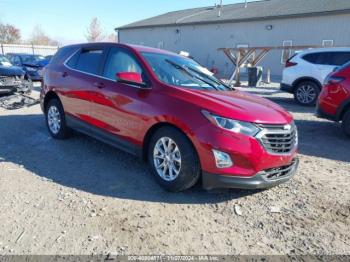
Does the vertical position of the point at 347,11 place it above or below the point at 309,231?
above

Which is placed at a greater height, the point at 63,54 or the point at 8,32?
the point at 8,32

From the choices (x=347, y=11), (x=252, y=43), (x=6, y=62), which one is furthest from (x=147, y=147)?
(x=252, y=43)

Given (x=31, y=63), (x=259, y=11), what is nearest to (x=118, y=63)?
(x=31, y=63)

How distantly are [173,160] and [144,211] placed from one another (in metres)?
0.68

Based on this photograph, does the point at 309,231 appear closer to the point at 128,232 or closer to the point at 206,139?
the point at 206,139

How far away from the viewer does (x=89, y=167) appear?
15.2 feet

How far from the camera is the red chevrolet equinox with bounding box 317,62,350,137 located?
262 inches

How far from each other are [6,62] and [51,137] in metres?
7.09

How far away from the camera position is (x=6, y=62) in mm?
11531

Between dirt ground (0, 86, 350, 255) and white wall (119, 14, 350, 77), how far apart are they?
17033 millimetres

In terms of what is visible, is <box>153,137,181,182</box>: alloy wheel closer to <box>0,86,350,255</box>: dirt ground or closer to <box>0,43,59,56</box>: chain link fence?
<box>0,86,350,255</box>: dirt ground

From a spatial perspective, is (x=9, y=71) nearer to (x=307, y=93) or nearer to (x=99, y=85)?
(x=99, y=85)

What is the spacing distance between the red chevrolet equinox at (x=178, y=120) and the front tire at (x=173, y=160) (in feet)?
0.04

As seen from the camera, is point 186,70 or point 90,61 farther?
point 90,61
